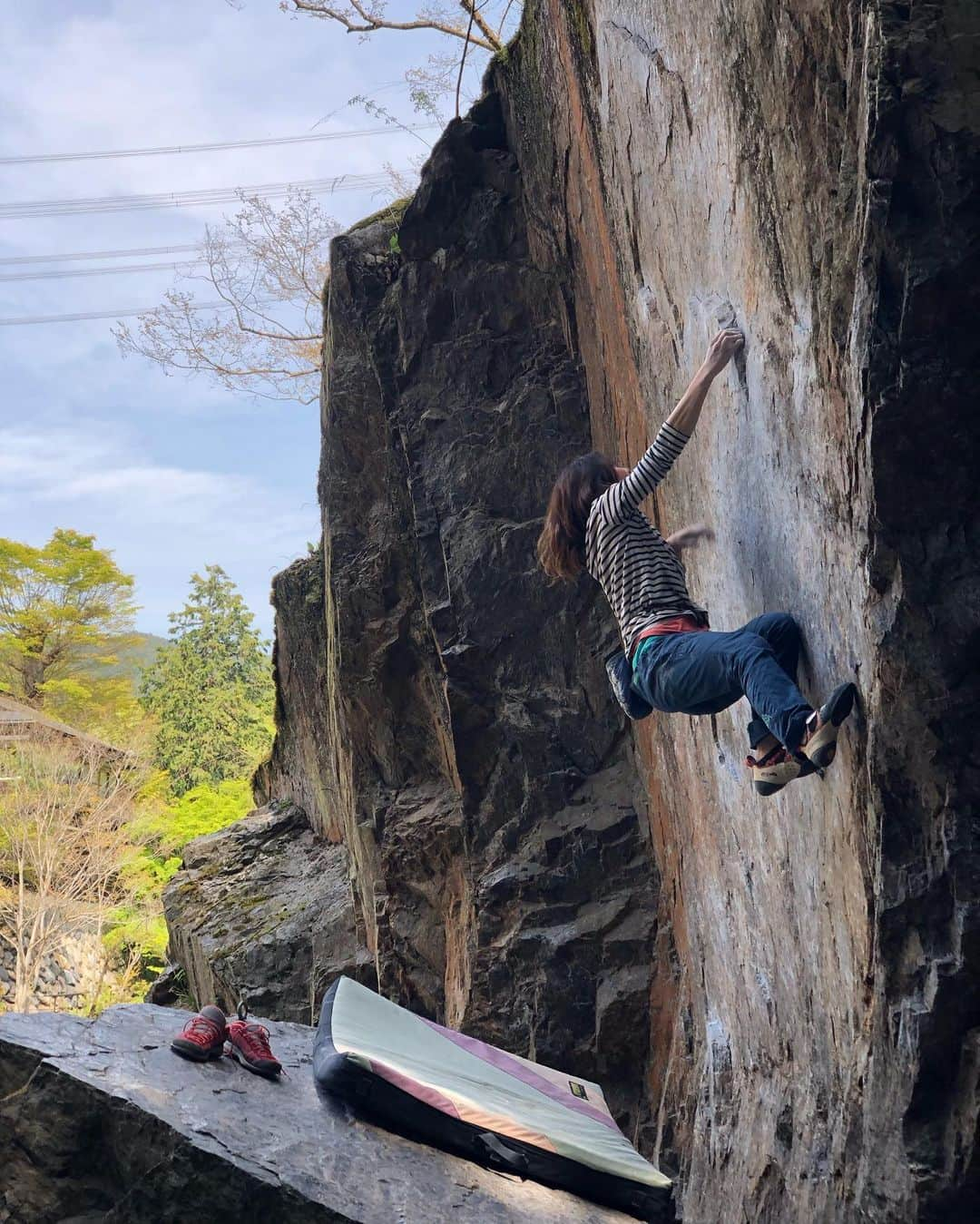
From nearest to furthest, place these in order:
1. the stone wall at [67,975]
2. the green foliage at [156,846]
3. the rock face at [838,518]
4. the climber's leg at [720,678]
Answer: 1. the rock face at [838,518]
2. the climber's leg at [720,678]
3. the stone wall at [67,975]
4. the green foliage at [156,846]

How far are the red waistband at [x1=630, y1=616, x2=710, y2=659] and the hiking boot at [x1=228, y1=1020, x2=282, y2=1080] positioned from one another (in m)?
2.41

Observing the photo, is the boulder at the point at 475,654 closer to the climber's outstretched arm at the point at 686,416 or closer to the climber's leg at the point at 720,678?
the climber's leg at the point at 720,678

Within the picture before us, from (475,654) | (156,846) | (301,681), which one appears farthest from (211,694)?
(475,654)

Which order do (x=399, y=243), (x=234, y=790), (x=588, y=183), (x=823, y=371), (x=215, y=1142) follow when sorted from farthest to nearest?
(x=234, y=790) → (x=399, y=243) → (x=588, y=183) → (x=215, y=1142) → (x=823, y=371)

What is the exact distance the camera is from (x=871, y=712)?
3328mm

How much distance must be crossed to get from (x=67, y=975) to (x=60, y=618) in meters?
13.4

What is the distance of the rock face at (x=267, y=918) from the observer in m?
9.34

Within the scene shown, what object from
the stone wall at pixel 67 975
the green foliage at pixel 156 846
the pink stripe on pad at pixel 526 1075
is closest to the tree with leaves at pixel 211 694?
the green foliage at pixel 156 846

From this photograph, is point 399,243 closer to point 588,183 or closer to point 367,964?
point 588,183

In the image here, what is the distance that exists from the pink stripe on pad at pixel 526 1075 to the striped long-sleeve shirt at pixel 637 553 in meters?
2.40

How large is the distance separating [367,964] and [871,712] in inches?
260

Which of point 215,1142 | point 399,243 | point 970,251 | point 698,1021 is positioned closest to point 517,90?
point 399,243

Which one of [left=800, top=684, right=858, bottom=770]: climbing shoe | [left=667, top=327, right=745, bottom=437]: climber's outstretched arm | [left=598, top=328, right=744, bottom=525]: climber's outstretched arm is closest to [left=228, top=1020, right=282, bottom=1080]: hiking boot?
[left=800, top=684, right=858, bottom=770]: climbing shoe

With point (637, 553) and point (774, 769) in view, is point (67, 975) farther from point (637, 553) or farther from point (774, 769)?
point (774, 769)
